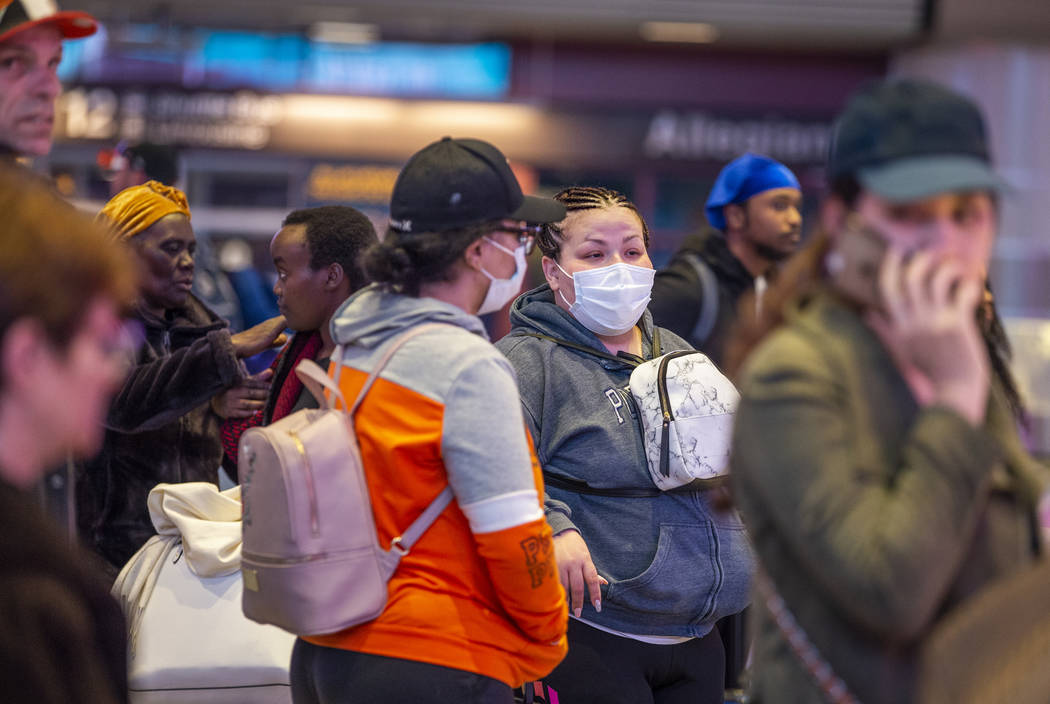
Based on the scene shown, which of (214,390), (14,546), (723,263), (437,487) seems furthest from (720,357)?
(14,546)

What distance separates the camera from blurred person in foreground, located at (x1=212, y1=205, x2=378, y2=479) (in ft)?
10.0

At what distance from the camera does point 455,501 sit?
2.08m

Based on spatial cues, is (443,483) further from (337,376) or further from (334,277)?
(334,277)

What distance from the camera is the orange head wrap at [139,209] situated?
11.3ft

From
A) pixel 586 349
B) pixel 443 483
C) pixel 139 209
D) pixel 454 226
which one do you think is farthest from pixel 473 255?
pixel 139 209

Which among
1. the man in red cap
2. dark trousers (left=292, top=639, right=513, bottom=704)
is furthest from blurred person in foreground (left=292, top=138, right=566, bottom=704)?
the man in red cap

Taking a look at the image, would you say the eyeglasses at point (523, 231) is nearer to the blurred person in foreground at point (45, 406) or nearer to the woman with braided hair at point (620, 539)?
the woman with braided hair at point (620, 539)

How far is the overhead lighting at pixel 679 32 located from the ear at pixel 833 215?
29.4 feet

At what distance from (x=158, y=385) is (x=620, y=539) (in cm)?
137

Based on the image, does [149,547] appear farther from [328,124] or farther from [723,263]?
[328,124]

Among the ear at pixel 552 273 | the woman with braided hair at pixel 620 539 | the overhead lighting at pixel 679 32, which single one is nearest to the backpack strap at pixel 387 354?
the woman with braided hair at pixel 620 539

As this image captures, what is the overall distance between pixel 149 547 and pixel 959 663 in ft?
7.27

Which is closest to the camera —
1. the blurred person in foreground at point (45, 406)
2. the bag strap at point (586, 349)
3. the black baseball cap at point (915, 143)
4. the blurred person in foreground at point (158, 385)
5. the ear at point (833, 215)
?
the blurred person in foreground at point (45, 406)

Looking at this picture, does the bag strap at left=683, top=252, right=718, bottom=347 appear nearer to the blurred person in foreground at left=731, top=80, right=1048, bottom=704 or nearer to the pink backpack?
the pink backpack
